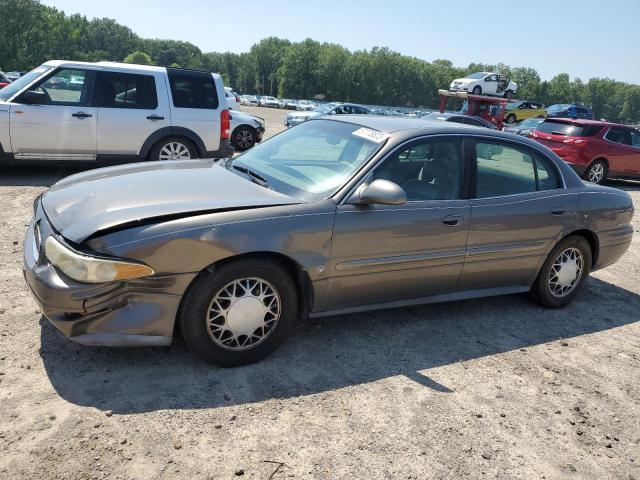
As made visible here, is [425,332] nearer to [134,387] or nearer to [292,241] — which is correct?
[292,241]

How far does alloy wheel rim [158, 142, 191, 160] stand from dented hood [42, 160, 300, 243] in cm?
451

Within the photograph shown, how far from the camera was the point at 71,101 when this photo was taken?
7691mm

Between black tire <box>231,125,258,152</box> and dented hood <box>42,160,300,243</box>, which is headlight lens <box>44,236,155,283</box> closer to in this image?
dented hood <box>42,160,300,243</box>

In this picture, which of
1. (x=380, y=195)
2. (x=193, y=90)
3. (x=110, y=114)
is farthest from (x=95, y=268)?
(x=193, y=90)

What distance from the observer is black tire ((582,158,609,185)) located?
1280 cm

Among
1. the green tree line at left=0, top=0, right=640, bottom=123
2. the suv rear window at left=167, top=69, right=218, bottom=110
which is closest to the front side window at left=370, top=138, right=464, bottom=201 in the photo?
the suv rear window at left=167, top=69, right=218, bottom=110

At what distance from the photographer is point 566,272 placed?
4762mm

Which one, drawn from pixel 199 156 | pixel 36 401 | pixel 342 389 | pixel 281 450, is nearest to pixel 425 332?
pixel 342 389

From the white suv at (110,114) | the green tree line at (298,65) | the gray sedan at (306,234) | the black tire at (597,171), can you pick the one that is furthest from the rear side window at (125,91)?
the green tree line at (298,65)

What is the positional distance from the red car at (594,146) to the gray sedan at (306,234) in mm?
8648

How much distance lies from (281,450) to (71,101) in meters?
6.85

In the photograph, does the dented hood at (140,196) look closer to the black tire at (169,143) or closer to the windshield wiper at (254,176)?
the windshield wiper at (254,176)

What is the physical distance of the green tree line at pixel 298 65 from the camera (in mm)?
84188

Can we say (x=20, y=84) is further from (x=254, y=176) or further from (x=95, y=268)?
(x=95, y=268)
